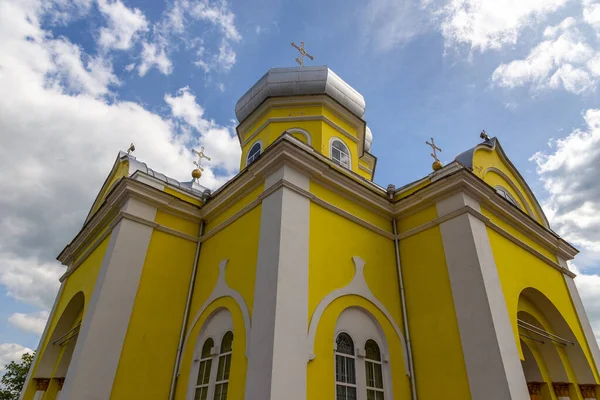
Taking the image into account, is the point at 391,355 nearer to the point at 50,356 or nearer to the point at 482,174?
the point at 482,174

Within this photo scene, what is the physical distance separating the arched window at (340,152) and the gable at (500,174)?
10.5 feet

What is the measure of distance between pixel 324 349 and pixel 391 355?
1747mm

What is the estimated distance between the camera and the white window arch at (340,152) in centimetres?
1195

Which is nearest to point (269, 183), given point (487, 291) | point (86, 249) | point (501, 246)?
point (487, 291)

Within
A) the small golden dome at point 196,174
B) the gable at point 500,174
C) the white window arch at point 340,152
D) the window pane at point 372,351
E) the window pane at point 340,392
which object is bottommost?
the window pane at point 340,392

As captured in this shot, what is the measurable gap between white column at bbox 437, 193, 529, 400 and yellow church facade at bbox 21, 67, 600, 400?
3cm

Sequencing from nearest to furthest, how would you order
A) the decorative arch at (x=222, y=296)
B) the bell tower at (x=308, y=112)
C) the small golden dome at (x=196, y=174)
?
the decorative arch at (x=222, y=296), the bell tower at (x=308, y=112), the small golden dome at (x=196, y=174)

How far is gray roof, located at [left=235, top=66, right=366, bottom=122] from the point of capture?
12406 millimetres

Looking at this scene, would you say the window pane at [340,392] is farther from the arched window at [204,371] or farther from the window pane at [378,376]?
the arched window at [204,371]

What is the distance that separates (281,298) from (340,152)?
21.6 ft

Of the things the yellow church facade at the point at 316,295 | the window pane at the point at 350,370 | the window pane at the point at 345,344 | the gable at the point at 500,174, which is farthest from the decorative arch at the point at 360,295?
the gable at the point at 500,174

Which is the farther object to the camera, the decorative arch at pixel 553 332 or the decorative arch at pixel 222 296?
the decorative arch at pixel 553 332

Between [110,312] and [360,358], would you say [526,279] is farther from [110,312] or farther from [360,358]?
[110,312]

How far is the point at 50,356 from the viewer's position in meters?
10.9
